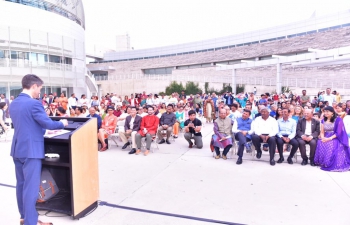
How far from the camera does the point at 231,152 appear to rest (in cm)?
711

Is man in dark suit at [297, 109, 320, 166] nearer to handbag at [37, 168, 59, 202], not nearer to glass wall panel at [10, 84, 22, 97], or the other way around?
handbag at [37, 168, 59, 202]

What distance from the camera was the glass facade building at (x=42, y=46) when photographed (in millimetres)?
20219

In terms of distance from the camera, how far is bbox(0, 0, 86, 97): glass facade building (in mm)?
20219

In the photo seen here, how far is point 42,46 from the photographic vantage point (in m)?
22.8

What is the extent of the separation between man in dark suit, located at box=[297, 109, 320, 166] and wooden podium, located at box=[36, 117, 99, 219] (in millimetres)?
4618

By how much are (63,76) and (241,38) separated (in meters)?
26.9

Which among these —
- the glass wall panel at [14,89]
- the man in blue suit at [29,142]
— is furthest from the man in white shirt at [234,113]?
the glass wall panel at [14,89]

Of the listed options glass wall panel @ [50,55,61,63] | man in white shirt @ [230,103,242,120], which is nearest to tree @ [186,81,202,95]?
glass wall panel @ [50,55,61,63]

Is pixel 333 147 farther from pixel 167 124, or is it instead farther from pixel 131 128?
pixel 131 128

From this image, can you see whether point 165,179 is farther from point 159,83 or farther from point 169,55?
point 169,55

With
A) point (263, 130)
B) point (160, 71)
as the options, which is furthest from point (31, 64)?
point (160, 71)

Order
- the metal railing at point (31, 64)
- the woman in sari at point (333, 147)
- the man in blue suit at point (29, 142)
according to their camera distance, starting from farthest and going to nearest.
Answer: the metal railing at point (31, 64), the woman in sari at point (333, 147), the man in blue suit at point (29, 142)

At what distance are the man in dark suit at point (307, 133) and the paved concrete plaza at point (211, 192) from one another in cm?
33

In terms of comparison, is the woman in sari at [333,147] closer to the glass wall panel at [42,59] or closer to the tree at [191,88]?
the glass wall panel at [42,59]
